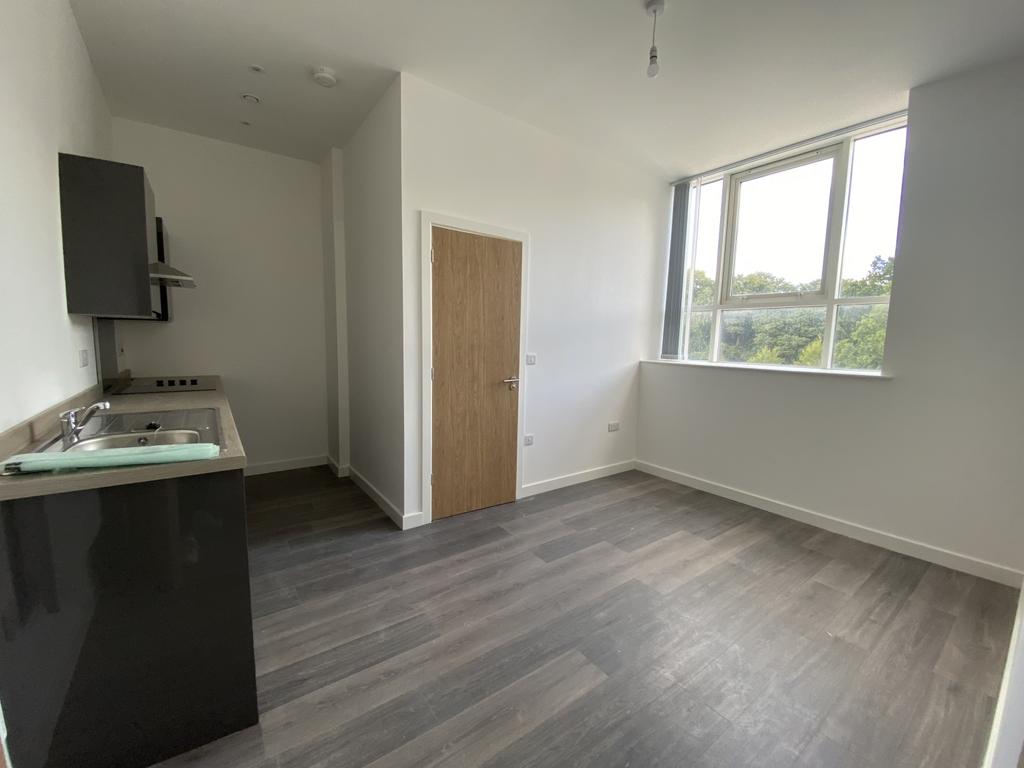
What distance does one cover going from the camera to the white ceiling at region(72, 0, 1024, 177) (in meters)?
2.07

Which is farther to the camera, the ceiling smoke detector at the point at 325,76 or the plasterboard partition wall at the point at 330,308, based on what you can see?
the plasterboard partition wall at the point at 330,308

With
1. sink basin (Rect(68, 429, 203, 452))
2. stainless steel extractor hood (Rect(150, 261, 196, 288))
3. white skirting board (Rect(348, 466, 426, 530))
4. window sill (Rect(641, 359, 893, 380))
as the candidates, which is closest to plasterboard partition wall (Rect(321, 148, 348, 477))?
white skirting board (Rect(348, 466, 426, 530))

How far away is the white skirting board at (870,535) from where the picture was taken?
248cm

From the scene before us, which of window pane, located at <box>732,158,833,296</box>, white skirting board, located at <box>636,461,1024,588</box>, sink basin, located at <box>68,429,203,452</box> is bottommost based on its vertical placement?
white skirting board, located at <box>636,461,1024,588</box>

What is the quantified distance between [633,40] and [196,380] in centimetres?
391

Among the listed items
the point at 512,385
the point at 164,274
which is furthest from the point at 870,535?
the point at 164,274

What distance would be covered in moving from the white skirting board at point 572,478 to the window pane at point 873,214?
7.89 feet

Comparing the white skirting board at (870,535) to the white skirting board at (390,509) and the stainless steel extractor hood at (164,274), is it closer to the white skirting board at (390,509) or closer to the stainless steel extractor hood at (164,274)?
the white skirting board at (390,509)

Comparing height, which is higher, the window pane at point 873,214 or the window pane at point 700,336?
the window pane at point 873,214

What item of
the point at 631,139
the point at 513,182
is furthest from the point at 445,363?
the point at 631,139

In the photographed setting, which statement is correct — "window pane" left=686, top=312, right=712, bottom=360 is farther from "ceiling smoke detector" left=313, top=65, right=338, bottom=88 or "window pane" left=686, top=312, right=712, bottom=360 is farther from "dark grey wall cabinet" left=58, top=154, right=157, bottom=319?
"dark grey wall cabinet" left=58, top=154, right=157, bottom=319

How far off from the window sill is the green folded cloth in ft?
12.1

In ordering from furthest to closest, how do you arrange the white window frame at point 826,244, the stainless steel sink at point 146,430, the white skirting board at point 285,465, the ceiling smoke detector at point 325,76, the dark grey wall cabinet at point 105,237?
1. the white skirting board at point 285,465
2. the white window frame at point 826,244
3. the ceiling smoke detector at point 325,76
4. the dark grey wall cabinet at point 105,237
5. the stainless steel sink at point 146,430

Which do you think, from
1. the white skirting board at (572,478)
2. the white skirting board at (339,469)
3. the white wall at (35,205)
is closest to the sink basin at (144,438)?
the white wall at (35,205)
